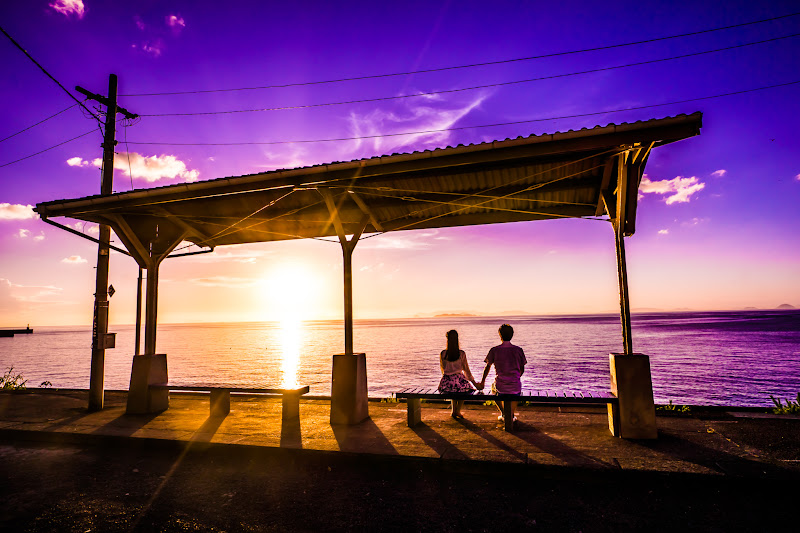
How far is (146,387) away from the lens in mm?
8547

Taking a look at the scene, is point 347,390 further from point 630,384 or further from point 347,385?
point 630,384

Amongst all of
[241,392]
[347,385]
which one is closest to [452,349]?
[347,385]

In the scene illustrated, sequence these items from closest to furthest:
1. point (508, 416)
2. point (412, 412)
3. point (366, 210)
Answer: point (508, 416) → point (412, 412) → point (366, 210)

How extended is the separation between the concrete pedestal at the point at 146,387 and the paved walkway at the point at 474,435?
266mm

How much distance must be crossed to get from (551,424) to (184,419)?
6444 mm

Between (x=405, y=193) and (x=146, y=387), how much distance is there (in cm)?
641

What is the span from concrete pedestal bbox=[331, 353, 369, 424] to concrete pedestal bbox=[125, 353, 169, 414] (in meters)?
3.88

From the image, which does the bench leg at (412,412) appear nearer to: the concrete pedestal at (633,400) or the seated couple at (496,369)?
the seated couple at (496,369)

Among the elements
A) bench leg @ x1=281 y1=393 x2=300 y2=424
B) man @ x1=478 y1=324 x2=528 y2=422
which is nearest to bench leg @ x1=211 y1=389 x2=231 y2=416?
bench leg @ x1=281 y1=393 x2=300 y2=424

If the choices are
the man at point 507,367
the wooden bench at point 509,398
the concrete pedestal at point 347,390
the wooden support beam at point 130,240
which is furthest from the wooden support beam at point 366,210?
the wooden support beam at point 130,240

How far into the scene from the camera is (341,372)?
286 inches

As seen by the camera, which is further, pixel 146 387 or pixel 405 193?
pixel 146 387

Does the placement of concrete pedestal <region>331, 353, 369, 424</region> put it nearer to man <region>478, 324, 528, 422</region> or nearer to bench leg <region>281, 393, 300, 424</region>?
bench leg <region>281, 393, 300, 424</region>

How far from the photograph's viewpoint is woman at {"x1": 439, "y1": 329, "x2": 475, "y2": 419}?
707cm
